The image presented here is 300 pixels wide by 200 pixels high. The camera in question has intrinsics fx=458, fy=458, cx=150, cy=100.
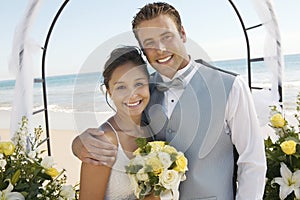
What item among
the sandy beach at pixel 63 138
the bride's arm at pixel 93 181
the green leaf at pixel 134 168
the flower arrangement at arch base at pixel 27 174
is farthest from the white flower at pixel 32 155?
the sandy beach at pixel 63 138

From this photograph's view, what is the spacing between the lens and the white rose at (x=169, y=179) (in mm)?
1483

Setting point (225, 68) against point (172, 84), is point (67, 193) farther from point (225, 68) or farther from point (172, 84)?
Result: point (225, 68)

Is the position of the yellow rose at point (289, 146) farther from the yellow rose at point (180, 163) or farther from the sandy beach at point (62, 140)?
the sandy beach at point (62, 140)

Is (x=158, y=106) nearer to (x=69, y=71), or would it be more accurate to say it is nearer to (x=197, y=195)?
(x=197, y=195)

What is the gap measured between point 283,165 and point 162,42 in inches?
38.8

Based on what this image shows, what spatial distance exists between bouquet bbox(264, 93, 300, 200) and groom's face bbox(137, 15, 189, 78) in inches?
29.8

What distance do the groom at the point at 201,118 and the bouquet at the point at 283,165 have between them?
15.9 inches

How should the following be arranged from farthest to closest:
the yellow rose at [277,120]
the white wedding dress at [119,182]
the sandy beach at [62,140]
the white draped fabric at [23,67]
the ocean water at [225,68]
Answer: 1. the ocean water at [225,68]
2. the sandy beach at [62,140]
3. the white draped fabric at [23,67]
4. the yellow rose at [277,120]
5. the white wedding dress at [119,182]

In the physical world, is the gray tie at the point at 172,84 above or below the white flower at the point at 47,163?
above

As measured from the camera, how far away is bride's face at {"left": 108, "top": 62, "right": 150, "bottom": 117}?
152cm

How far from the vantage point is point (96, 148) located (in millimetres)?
1566

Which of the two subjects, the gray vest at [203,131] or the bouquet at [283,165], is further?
the bouquet at [283,165]

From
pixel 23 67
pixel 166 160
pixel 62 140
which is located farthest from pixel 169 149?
pixel 62 140

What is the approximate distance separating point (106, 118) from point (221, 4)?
525 inches
